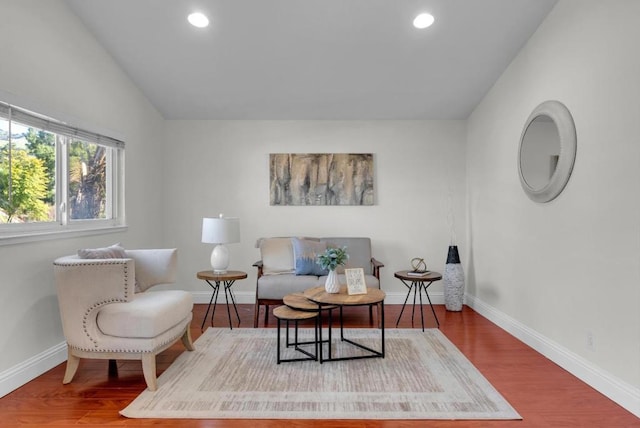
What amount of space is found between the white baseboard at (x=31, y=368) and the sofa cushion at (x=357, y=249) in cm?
289

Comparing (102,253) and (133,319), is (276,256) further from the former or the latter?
(133,319)

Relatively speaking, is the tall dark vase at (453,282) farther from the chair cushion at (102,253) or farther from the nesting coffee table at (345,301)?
the chair cushion at (102,253)

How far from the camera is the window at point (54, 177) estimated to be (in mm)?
2982

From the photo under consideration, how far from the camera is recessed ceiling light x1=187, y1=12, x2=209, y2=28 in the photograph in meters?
3.57

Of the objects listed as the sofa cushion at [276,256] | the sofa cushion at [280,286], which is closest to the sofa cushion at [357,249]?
the sofa cushion at [276,256]

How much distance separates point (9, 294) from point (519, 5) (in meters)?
4.40

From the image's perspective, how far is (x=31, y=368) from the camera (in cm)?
297

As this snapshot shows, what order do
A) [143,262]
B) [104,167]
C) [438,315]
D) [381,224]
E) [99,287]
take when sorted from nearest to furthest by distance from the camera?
[99,287] → [143,262] → [104,167] → [438,315] → [381,224]

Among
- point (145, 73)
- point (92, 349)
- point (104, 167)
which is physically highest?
point (145, 73)

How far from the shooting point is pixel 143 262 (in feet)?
11.5

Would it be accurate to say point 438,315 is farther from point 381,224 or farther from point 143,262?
point 143,262

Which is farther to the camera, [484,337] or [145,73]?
[145,73]

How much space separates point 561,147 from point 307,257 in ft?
8.85

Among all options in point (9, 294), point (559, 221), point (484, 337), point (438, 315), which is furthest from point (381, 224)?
point (9, 294)
